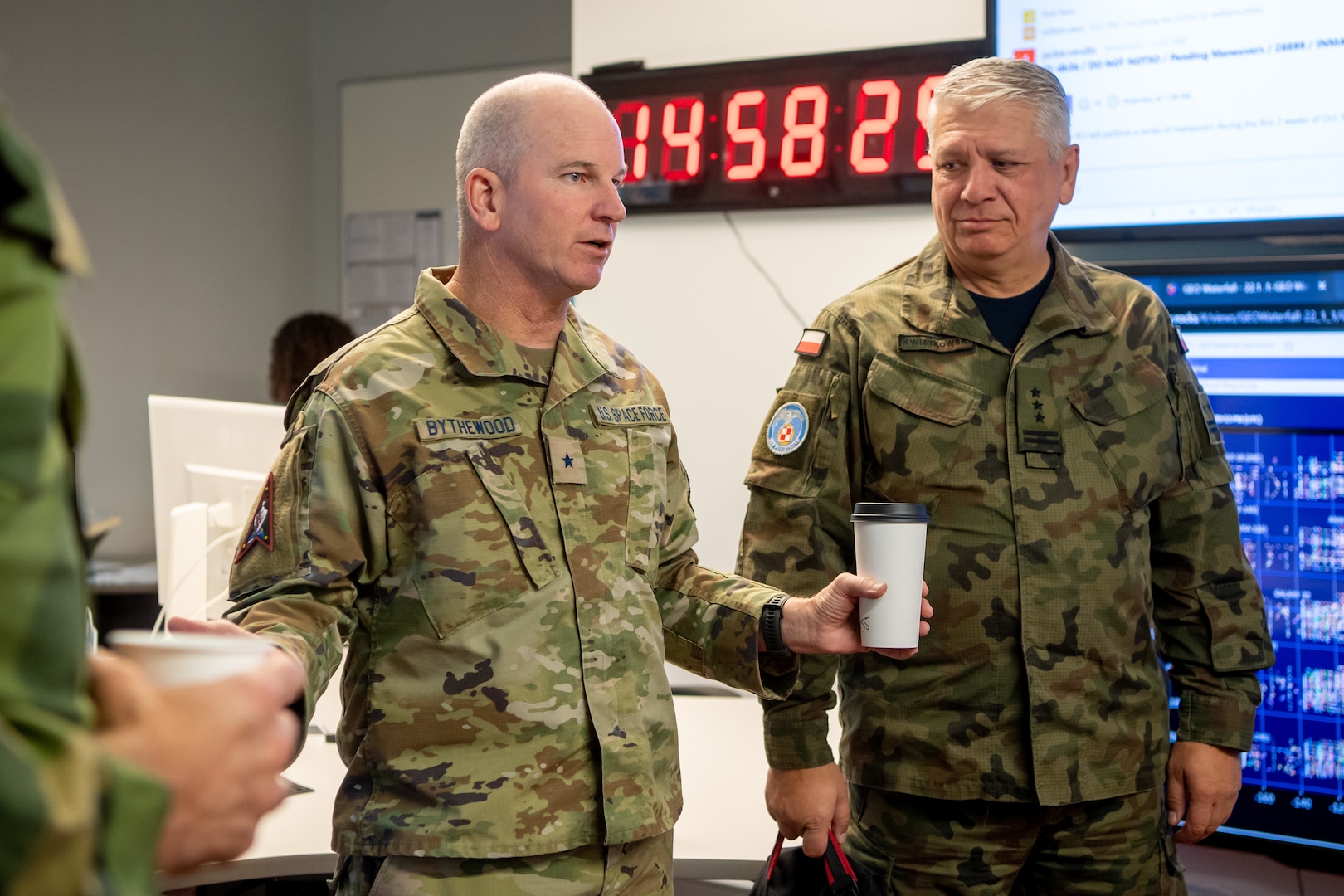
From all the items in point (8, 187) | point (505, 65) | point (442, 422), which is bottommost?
point (442, 422)

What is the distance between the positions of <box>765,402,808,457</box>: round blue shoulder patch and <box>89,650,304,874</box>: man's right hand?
46.2 inches

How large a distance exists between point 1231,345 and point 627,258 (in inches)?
55.5

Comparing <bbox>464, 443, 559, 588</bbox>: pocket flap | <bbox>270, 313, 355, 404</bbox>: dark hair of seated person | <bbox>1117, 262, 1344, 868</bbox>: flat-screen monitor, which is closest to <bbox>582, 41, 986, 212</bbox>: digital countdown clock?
<bbox>1117, 262, 1344, 868</bbox>: flat-screen monitor

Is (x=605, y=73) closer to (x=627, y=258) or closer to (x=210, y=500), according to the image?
(x=627, y=258)

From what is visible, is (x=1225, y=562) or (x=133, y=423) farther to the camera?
(x=133, y=423)

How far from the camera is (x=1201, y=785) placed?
1.76m

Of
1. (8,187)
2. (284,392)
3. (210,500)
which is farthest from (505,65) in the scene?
(8,187)

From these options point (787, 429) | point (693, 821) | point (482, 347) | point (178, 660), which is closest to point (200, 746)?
point (178, 660)

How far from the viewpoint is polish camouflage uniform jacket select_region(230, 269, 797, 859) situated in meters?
1.29

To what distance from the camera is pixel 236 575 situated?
4.18 ft

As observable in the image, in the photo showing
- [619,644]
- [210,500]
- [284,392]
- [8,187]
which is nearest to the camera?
[8,187]

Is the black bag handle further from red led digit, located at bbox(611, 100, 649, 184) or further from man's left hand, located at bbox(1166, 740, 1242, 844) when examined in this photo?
red led digit, located at bbox(611, 100, 649, 184)

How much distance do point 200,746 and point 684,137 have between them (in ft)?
7.58

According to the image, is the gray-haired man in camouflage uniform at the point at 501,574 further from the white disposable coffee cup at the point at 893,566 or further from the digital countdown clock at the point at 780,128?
the digital countdown clock at the point at 780,128
